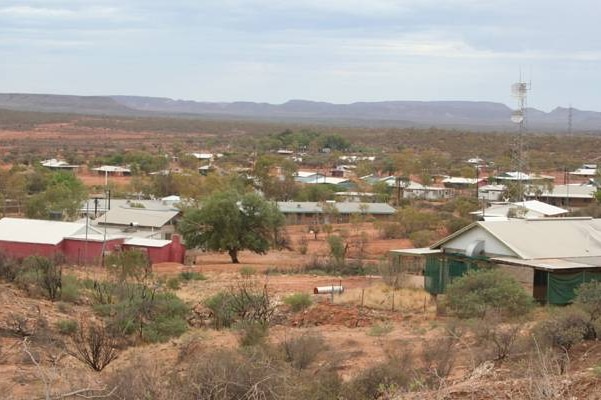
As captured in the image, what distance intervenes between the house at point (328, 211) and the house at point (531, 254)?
27.3m

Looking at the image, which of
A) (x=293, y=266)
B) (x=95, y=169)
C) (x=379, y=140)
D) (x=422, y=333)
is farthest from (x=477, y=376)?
(x=379, y=140)

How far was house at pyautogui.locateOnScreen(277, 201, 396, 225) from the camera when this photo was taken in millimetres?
57500

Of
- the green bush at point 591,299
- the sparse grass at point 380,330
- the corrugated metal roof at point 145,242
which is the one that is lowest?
the corrugated metal roof at point 145,242

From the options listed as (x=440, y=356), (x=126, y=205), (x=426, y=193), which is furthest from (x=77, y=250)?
(x=426, y=193)

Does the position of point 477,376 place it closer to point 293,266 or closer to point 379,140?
point 293,266

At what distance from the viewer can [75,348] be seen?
1906cm

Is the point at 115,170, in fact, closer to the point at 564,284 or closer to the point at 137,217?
the point at 137,217

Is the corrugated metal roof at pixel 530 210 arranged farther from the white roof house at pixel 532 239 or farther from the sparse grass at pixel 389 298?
the sparse grass at pixel 389 298

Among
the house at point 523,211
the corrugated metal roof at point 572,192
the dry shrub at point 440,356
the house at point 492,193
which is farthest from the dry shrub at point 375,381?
the corrugated metal roof at point 572,192

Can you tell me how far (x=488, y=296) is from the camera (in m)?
22.9

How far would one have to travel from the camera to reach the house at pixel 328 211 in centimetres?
5750

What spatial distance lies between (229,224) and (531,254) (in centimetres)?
1731

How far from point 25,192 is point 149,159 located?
29208 millimetres

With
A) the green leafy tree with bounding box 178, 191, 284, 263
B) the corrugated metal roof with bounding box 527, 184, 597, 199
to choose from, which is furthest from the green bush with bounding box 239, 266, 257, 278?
the corrugated metal roof with bounding box 527, 184, 597, 199
